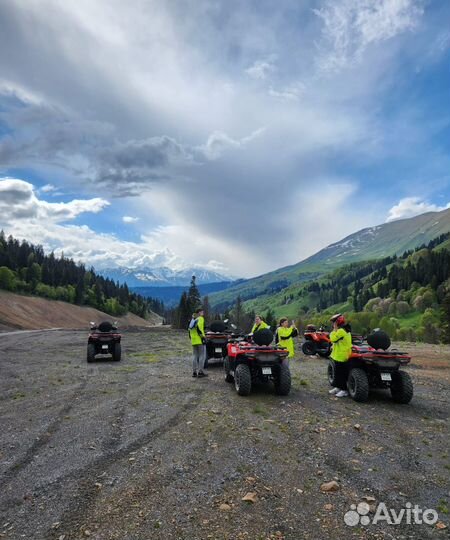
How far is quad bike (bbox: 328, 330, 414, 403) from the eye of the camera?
10398 millimetres

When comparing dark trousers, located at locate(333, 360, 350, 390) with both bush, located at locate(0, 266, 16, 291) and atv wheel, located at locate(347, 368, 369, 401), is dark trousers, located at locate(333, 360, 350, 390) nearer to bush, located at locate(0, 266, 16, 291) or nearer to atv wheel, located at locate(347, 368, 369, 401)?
atv wheel, located at locate(347, 368, 369, 401)

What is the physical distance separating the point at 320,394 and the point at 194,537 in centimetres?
815

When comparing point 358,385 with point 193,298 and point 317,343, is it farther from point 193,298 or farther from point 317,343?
point 193,298

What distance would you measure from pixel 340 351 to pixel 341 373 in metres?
0.85

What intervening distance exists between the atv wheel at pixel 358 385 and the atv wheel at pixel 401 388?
2.63ft

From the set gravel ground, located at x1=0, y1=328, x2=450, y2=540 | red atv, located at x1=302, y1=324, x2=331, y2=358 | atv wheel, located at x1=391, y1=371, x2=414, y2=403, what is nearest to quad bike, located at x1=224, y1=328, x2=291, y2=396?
gravel ground, located at x1=0, y1=328, x2=450, y2=540

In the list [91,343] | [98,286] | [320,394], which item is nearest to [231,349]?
[320,394]

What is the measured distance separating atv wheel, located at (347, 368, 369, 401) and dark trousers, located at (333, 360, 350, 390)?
43 cm

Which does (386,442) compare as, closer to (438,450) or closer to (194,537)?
(438,450)

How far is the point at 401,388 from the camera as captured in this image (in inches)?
412

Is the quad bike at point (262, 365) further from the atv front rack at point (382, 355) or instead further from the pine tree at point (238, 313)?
the pine tree at point (238, 313)

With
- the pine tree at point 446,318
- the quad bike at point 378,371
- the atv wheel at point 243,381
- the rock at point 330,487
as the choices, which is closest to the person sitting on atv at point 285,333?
the quad bike at point 378,371

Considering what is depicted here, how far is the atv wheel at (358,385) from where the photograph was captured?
10469mm

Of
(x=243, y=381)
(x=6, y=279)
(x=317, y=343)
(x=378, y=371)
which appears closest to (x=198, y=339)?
(x=243, y=381)
